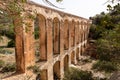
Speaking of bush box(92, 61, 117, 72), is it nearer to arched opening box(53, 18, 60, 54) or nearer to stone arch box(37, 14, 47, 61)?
arched opening box(53, 18, 60, 54)

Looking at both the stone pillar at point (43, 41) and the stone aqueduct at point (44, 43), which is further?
the stone pillar at point (43, 41)

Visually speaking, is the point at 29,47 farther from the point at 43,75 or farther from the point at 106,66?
the point at 106,66

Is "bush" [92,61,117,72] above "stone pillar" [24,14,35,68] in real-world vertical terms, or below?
below

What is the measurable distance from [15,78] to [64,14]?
8377 mm

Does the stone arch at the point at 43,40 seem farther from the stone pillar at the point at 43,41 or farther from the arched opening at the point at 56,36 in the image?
the arched opening at the point at 56,36

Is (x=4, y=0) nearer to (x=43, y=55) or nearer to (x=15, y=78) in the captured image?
(x=15, y=78)

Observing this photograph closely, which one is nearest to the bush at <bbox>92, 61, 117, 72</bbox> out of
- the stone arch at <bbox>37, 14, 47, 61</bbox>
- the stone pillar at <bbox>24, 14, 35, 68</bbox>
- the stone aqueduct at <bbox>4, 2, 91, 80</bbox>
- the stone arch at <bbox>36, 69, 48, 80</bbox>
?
the stone aqueduct at <bbox>4, 2, 91, 80</bbox>

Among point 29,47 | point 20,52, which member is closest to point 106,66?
point 29,47

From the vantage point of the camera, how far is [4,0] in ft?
10.1

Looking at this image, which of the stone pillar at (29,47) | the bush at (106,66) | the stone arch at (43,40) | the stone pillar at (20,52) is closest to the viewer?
the stone pillar at (20,52)

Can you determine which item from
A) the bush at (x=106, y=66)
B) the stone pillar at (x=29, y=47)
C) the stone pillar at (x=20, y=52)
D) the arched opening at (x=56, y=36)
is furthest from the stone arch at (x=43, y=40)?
the bush at (x=106, y=66)

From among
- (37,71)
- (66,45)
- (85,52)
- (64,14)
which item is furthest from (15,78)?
(85,52)

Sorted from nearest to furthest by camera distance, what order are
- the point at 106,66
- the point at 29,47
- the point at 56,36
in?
the point at 29,47, the point at 106,66, the point at 56,36

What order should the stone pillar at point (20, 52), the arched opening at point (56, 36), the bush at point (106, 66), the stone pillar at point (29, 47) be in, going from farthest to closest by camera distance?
the arched opening at point (56, 36) → the bush at point (106, 66) → the stone pillar at point (29, 47) → the stone pillar at point (20, 52)
